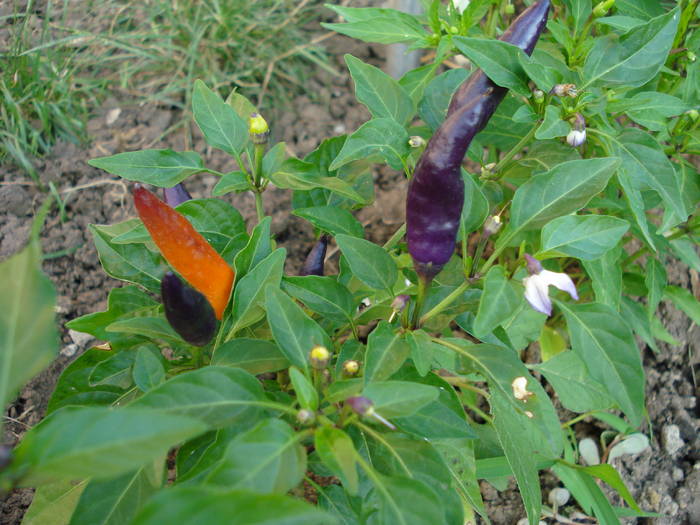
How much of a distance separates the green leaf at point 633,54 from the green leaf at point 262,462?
1.05m

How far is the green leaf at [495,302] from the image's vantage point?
44.5 inches

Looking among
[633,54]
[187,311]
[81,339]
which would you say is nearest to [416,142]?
[633,54]

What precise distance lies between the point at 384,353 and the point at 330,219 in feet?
1.37

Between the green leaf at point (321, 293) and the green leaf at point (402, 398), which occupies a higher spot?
the green leaf at point (402, 398)

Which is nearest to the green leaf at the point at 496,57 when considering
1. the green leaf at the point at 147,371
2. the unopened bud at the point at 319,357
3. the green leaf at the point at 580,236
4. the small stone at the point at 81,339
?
the green leaf at the point at 580,236

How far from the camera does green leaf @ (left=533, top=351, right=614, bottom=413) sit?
5.52ft

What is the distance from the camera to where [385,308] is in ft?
4.98

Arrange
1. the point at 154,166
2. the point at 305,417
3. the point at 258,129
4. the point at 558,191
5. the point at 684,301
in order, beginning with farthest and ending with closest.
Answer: the point at 684,301 < the point at 154,166 < the point at 258,129 < the point at 558,191 < the point at 305,417

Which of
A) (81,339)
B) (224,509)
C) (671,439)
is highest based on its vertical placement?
(224,509)

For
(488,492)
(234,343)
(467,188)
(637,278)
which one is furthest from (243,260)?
(637,278)

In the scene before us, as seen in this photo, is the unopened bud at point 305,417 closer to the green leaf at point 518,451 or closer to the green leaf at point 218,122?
the green leaf at point 518,451

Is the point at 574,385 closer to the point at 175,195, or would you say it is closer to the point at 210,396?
the point at 210,396

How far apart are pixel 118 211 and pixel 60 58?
2.58ft

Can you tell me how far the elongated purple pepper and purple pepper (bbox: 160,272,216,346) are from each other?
429 mm
